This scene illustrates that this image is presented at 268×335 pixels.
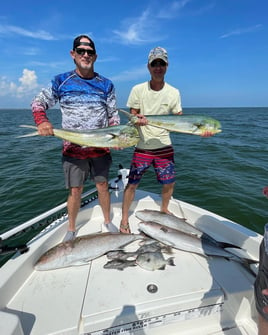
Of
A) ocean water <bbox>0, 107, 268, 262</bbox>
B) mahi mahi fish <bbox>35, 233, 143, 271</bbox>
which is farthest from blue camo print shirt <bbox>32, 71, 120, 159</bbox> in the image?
ocean water <bbox>0, 107, 268, 262</bbox>

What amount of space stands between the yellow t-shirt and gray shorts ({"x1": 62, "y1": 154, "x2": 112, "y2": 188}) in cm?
66

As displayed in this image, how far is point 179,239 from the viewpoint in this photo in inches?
123

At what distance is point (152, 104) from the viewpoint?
348 centimetres

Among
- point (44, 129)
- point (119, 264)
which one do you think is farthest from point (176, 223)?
point (44, 129)

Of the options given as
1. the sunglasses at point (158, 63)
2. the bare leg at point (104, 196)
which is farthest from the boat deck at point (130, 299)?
the sunglasses at point (158, 63)

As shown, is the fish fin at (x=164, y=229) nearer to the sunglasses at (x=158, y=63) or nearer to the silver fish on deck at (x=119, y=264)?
the silver fish on deck at (x=119, y=264)

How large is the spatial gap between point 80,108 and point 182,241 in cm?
220

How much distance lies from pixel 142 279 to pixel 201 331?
0.73 metres

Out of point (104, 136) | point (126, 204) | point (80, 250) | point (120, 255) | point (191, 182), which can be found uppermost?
point (104, 136)

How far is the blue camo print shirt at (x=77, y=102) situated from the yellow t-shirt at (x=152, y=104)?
432mm

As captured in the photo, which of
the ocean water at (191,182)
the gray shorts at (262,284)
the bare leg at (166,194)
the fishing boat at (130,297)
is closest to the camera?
the gray shorts at (262,284)

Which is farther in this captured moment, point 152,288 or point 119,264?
point 119,264

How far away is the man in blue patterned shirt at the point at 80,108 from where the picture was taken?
289 cm

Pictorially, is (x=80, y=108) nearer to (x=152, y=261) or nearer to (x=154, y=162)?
(x=154, y=162)
